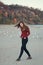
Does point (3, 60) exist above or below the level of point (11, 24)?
below

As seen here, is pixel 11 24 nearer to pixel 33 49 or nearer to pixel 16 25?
pixel 16 25

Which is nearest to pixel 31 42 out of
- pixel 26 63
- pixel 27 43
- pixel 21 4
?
pixel 27 43

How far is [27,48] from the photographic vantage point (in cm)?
209

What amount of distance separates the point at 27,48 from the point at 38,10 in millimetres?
388

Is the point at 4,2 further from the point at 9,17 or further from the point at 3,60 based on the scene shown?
the point at 3,60

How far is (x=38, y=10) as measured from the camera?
7.17 feet

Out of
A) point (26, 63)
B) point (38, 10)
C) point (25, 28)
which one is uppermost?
point (38, 10)

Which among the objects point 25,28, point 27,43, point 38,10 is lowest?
point 27,43

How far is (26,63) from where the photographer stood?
206cm

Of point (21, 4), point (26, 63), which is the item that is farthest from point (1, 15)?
point (26, 63)

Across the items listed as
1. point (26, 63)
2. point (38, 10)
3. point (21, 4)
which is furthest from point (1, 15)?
point (26, 63)

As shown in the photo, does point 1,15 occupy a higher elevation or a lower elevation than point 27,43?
higher

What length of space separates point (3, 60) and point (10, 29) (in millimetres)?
297

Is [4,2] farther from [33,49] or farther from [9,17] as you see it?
[33,49]
